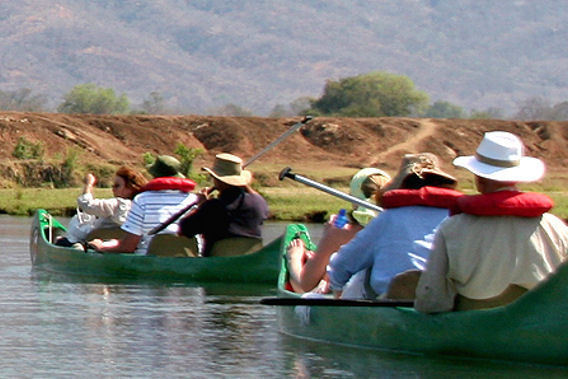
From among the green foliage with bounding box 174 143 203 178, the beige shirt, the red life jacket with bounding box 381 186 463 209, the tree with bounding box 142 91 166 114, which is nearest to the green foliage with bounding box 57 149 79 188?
the green foliage with bounding box 174 143 203 178

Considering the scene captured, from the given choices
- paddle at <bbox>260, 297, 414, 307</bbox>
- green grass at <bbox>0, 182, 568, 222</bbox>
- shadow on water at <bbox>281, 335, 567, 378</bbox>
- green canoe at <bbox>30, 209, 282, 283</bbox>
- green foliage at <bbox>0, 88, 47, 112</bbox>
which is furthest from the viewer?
green foliage at <bbox>0, 88, 47, 112</bbox>

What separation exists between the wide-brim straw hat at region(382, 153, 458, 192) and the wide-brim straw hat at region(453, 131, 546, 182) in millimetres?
556

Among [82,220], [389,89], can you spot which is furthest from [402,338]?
[389,89]

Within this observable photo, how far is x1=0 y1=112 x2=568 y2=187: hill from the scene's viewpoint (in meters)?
62.7

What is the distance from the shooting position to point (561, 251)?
8.88 meters

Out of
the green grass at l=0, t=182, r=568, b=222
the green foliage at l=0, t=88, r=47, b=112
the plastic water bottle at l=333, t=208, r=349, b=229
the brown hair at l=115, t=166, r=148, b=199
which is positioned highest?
the plastic water bottle at l=333, t=208, r=349, b=229

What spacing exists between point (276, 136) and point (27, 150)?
17115 mm

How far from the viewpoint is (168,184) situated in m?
15.2

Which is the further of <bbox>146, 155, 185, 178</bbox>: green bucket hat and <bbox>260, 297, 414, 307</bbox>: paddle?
<bbox>146, 155, 185, 178</bbox>: green bucket hat

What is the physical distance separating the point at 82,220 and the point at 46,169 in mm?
34676

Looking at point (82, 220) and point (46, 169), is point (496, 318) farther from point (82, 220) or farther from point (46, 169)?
point (46, 169)

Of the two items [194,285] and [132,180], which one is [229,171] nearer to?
[132,180]

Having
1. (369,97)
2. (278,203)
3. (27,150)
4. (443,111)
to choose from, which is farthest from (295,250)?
(443,111)

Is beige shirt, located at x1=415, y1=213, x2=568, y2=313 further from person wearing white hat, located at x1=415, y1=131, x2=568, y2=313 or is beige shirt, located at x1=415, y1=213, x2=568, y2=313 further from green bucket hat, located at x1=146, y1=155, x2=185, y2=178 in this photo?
green bucket hat, located at x1=146, y1=155, x2=185, y2=178
